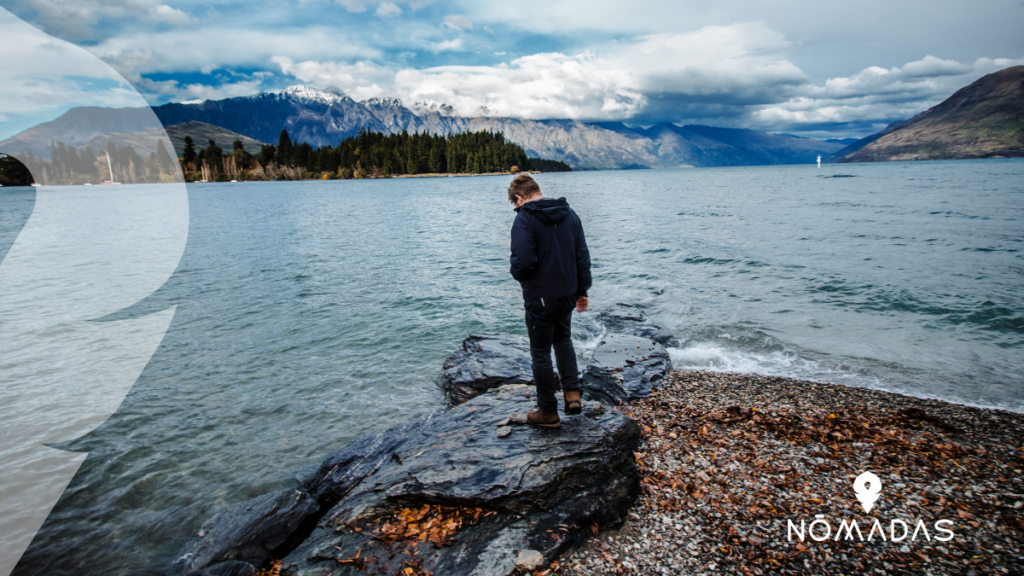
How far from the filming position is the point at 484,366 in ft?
40.6

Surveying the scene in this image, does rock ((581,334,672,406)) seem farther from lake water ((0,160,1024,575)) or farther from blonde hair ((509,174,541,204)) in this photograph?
blonde hair ((509,174,541,204))

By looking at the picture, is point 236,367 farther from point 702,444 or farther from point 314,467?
point 702,444

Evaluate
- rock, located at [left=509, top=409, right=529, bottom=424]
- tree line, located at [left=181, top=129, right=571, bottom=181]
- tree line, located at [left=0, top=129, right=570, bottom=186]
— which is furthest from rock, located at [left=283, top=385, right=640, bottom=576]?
tree line, located at [left=181, top=129, right=571, bottom=181]

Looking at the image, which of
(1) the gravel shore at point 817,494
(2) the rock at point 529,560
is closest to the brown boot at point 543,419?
(1) the gravel shore at point 817,494

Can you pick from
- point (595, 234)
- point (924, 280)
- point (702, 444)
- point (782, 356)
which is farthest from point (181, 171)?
point (595, 234)

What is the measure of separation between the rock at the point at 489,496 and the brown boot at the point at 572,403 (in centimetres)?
13

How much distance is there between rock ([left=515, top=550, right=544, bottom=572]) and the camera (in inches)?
209

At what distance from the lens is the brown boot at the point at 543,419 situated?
22.7ft

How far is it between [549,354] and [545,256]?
4.78 ft

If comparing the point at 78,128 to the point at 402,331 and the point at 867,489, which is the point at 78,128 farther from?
the point at 402,331

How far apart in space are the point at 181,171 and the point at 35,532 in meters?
7.44

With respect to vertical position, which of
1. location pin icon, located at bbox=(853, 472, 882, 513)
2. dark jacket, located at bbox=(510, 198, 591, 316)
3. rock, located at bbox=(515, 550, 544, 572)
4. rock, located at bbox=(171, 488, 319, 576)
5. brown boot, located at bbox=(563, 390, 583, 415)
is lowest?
rock, located at bbox=(171, 488, 319, 576)

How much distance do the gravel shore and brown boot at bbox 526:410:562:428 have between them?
151 centimetres

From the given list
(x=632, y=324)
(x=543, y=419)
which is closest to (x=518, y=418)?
(x=543, y=419)
